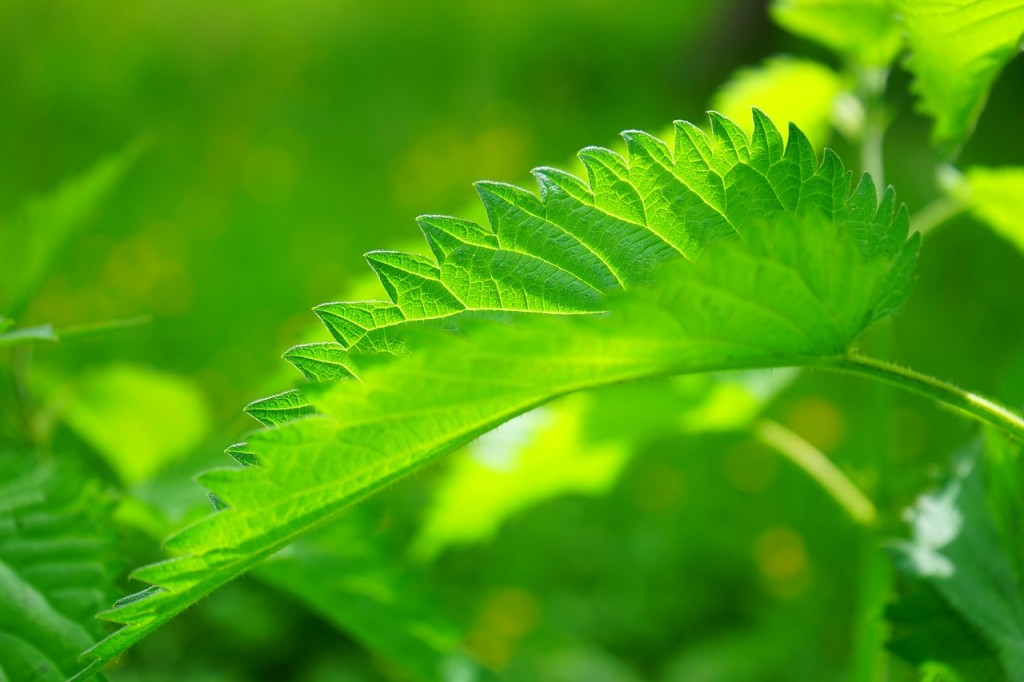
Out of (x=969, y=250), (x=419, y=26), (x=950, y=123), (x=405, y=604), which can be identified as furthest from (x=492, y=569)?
(x=419, y=26)

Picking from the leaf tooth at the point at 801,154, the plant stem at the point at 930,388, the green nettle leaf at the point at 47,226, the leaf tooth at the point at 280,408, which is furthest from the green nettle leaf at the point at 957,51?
the green nettle leaf at the point at 47,226

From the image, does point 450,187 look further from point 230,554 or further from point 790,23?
point 230,554

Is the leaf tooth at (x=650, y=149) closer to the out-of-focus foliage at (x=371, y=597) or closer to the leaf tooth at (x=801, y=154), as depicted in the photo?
the leaf tooth at (x=801, y=154)

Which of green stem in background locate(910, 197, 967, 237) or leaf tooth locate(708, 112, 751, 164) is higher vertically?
green stem in background locate(910, 197, 967, 237)

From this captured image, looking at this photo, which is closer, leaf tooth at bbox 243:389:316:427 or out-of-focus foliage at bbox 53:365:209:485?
leaf tooth at bbox 243:389:316:427

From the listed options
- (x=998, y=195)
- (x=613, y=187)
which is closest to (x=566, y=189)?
(x=613, y=187)

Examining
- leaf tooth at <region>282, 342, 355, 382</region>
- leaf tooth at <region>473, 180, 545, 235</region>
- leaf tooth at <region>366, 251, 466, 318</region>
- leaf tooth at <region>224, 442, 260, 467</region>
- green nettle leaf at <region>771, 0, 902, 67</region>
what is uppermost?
green nettle leaf at <region>771, 0, 902, 67</region>

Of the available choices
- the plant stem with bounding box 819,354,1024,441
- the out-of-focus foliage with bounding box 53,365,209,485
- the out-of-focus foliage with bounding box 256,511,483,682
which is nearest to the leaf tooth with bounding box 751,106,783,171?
the plant stem with bounding box 819,354,1024,441

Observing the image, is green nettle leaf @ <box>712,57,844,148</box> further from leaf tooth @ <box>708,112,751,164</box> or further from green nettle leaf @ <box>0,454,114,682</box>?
green nettle leaf @ <box>0,454,114,682</box>
